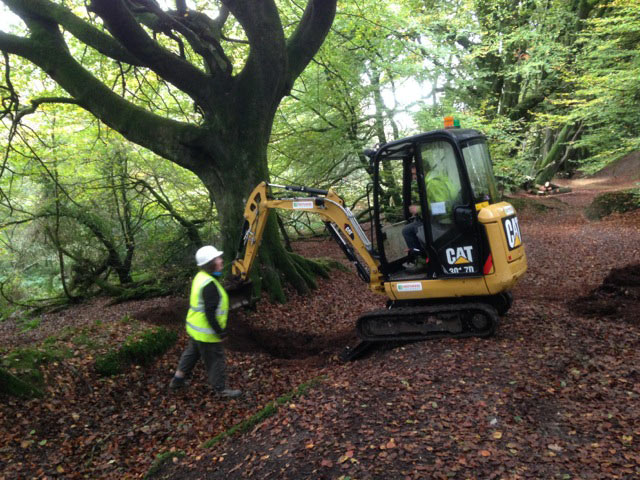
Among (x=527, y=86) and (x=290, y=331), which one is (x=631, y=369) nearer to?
(x=290, y=331)

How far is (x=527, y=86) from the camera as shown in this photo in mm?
20359

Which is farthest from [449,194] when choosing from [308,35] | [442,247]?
[308,35]

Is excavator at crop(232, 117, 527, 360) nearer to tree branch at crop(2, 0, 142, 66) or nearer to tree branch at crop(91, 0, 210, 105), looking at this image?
tree branch at crop(91, 0, 210, 105)

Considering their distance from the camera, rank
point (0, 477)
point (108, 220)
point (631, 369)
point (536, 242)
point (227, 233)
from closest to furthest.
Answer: point (0, 477) < point (631, 369) < point (227, 233) < point (108, 220) < point (536, 242)

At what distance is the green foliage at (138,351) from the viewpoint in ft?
19.1

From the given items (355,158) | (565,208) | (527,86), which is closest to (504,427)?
(355,158)

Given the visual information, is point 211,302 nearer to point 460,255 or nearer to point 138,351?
point 138,351

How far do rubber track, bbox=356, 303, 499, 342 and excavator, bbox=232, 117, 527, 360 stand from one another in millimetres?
12

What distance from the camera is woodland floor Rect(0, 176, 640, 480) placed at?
3240 millimetres

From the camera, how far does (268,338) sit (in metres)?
7.44

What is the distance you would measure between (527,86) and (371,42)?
12.1 meters

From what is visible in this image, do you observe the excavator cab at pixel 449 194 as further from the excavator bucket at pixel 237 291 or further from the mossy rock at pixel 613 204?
the mossy rock at pixel 613 204

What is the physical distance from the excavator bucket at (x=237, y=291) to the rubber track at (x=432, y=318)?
2512 millimetres

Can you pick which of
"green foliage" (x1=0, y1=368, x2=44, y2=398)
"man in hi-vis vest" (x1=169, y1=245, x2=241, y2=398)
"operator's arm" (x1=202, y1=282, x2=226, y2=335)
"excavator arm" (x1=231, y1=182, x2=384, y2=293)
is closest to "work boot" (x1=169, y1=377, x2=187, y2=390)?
"man in hi-vis vest" (x1=169, y1=245, x2=241, y2=398)
